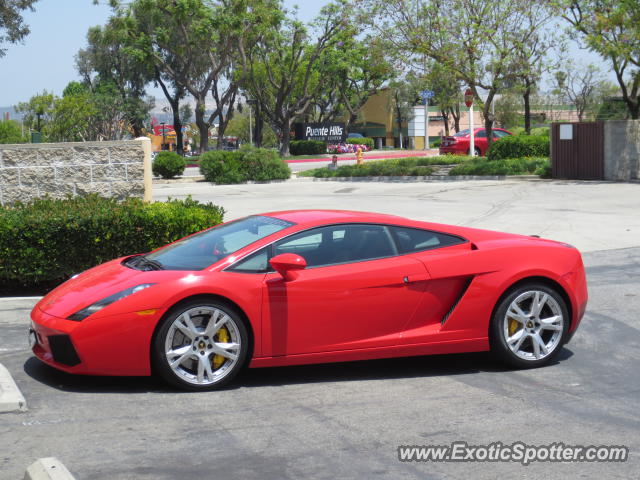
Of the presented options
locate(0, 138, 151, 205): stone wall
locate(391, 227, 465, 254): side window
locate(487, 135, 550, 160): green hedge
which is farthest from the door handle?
locate(487, 135, 550, 160): green hedge

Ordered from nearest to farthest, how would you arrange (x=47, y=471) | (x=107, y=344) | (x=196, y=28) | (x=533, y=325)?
(x=47, y=471) < (x=107, y=344) < (x=533, y=325) < (x=196, y=28)

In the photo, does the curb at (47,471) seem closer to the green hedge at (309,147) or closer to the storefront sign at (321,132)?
the green hedge at (309,147)

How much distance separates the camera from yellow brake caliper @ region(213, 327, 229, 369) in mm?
5984

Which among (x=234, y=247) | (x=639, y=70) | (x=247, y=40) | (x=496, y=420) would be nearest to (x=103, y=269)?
(x=234, y=247)

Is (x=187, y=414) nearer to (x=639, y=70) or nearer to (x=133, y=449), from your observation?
(x=133, y=449)

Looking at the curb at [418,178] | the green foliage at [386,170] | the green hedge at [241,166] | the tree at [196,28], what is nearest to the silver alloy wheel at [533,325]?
the curb at [418,178]

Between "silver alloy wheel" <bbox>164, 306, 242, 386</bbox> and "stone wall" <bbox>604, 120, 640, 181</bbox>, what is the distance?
75.4 feet

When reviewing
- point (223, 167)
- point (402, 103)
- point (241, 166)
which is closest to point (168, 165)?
point (223, 167)

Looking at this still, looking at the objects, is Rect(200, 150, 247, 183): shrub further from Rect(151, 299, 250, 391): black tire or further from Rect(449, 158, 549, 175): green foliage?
Rect(151, 299, 250, 391): black tire

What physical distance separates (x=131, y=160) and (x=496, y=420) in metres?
8.36

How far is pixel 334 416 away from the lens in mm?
5535

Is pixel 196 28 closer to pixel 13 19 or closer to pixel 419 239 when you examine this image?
pixel 13 19

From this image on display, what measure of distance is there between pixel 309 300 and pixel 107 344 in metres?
1.46

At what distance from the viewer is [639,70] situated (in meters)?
31.0
